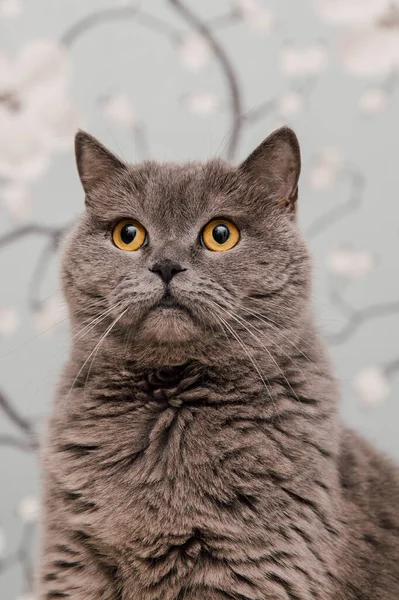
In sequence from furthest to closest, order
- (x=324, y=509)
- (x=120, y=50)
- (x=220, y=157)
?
(x=120, y=50) → (x=220, y=157) → (x=324, y=509)

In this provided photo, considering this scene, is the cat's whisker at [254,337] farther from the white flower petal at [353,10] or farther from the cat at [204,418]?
the white flower petal at [353,10]

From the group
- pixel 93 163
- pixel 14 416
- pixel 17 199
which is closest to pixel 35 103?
pixel 17 199

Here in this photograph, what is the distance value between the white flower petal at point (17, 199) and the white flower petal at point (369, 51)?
81 centimetres

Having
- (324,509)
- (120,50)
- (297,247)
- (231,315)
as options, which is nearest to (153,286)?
(231,315)

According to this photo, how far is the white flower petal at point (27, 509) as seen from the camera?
1.69 meters

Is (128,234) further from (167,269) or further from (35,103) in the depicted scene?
(35,103)

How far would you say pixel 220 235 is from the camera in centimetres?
95

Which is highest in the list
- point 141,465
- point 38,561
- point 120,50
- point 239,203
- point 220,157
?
point 120,50

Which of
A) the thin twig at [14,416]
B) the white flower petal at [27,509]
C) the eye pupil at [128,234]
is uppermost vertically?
the eye pupil at [128,234]

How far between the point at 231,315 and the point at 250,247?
0.10m

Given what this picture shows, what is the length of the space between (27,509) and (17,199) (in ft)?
2.41

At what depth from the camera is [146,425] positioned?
3.01 ft

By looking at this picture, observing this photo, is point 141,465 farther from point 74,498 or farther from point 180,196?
point 180,196

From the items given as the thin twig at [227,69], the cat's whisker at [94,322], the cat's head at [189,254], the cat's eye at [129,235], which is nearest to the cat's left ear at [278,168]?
the cat's head at [189,254]
